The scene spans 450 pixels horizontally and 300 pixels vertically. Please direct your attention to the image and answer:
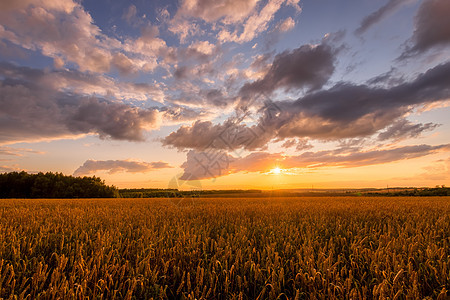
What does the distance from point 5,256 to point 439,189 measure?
65.8m

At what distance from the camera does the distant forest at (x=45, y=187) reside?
5044cm

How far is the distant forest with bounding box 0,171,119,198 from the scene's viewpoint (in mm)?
50438

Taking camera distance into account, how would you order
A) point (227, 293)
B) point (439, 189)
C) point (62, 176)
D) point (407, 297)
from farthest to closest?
point (62, 176), point (439, 189), point (227, 293), point (407, 297)

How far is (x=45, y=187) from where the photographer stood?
1980 inches

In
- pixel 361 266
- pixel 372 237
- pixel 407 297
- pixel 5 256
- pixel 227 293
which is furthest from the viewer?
pixel 372 237

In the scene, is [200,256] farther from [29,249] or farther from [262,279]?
[29,249]

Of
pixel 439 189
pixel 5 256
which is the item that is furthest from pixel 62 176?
pixel 439 189

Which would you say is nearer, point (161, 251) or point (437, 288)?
point (437, 288)

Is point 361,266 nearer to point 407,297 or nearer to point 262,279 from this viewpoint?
point 407,297

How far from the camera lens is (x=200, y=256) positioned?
302 cm

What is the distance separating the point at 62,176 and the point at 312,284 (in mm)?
65496

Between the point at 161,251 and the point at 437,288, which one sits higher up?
the point at 161,251

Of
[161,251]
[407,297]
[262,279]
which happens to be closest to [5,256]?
[161,251]

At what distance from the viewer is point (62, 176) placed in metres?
54.8
